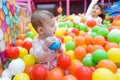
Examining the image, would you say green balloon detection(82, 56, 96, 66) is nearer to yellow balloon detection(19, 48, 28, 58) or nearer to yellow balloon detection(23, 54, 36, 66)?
yellow balloon detection(23, 54, 36, 66)

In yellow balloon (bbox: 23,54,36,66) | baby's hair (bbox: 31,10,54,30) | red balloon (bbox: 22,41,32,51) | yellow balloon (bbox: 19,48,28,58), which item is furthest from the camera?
red balloon (bbox: 22,41,32,51)

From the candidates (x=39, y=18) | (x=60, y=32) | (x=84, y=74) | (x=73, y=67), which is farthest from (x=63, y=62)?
(x=60, y=32)

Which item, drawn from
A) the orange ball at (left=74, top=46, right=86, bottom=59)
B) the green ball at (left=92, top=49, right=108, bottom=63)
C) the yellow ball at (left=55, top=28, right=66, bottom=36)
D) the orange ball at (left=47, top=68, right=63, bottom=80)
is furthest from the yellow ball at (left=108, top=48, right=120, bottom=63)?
the yellow ball at (left=55, top=28, right=66, bottom=36)

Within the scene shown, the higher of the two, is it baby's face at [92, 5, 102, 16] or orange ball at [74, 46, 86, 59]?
baby's face at [92, 5, 102, 16]

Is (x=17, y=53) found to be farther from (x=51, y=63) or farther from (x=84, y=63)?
(x=84, y=63)

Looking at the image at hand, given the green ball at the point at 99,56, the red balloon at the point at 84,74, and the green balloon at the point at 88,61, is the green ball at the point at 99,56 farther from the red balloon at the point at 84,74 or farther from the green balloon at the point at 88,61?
the red balloon at the point at 84,74

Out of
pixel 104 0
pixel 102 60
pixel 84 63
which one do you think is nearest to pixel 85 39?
pixel 84 63

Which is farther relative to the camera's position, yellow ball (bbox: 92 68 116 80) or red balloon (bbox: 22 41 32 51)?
red balloon (bbox: 22 41 32 51)

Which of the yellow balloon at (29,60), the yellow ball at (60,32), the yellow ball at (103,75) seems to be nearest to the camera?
the yellow ball at (103,75)

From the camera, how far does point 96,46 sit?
4.67ft

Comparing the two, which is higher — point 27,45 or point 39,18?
point 39,18

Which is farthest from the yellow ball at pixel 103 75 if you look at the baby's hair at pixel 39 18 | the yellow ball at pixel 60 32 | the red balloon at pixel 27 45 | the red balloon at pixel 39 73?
the yellow ball at pixel 60 32

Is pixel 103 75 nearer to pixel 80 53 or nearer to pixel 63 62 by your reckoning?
pixel 63 62

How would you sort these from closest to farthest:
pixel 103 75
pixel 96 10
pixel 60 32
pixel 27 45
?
pixel 103 75 < pixel 27 45 < pixel 60 32 < pixel 96 10
